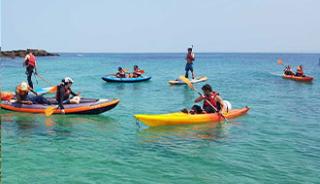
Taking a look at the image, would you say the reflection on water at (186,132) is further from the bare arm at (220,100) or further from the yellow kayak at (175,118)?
the bare arm at (220,100)

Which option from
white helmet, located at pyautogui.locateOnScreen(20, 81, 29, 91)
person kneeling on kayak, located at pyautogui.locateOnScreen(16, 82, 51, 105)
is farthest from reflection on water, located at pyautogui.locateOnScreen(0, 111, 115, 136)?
white helmet, located at pyautogui.locateOnScreen(20, 81, 29, 91)

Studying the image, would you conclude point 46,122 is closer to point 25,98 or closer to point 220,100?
point 25,98

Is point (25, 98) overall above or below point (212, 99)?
below

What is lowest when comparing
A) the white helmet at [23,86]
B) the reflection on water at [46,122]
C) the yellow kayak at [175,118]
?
the reflection on water at [46,122]

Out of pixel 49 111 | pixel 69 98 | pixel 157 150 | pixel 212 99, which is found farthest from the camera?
pixel 69 98

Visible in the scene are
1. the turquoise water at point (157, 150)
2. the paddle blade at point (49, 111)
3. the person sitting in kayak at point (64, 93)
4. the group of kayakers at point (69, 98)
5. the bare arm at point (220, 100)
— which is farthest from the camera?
the bare arm at point (220, 100)

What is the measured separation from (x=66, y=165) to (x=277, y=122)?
936 centimetres

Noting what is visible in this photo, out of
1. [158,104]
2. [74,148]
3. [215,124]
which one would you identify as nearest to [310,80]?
[158,104]

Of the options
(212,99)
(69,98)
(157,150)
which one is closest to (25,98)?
(69,98)

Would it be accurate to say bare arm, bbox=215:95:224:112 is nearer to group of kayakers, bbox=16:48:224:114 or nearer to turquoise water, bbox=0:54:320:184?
group of kayakers, bbox=16:48:224:114

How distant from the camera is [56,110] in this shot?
15.0 m

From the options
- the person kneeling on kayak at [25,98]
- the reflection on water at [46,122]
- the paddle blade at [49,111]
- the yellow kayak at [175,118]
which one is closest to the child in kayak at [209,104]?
the yellow kayak at [175,118]

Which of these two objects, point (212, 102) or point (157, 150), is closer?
point (157, 150)

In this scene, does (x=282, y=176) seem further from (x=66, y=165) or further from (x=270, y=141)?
(x=66, y=165)
